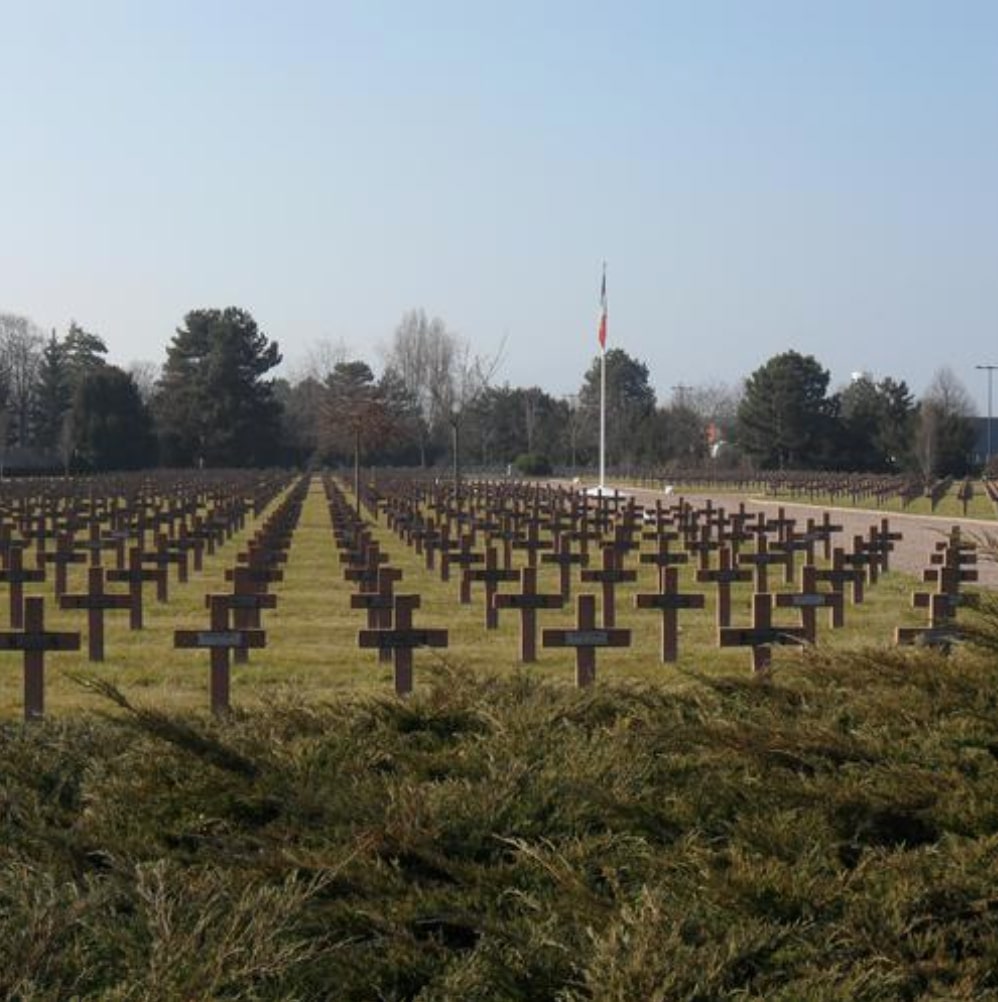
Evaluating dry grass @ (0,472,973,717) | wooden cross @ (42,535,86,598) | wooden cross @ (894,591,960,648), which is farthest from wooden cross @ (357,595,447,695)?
wooden cross @ (42,535,86,598)

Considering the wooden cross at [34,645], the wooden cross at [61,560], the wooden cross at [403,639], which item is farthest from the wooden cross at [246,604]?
the wooden cross at [61,560]

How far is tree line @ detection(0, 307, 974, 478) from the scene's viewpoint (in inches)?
3595

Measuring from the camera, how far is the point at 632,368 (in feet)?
451

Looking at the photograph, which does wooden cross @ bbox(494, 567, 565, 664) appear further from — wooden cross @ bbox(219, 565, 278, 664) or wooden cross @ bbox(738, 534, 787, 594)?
wooden cross @ bbox(738, 534, 787, 594)

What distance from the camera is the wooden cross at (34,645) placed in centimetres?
930

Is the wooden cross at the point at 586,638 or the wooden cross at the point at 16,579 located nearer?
the wooden cross at the point at 586,638

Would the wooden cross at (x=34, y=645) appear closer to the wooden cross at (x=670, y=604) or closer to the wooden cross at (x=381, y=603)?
the wooden cross at (x=381, y=603)

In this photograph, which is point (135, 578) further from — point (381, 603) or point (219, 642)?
point (219, 642)

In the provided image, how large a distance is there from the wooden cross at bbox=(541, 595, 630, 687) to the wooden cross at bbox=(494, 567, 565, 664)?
235 centimetres

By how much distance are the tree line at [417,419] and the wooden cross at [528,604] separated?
220 feet

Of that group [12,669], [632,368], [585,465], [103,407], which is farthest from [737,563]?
[632,368]

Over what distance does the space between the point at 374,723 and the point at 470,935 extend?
153 cm

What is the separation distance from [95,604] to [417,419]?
280 ft

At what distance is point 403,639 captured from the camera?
9.09 m
